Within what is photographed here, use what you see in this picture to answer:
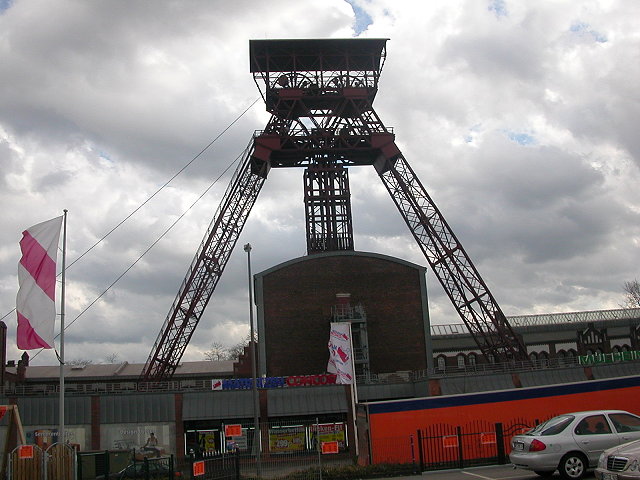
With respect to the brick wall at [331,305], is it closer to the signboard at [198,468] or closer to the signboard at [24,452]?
the signboard at [24,452]

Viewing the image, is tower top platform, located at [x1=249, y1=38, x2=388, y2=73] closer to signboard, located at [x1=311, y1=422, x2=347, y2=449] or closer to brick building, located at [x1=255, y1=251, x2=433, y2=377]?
brick building, located at [x1=255, y1=251, x2=433, y2=377]

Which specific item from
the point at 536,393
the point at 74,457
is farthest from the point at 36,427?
the point at 536,393

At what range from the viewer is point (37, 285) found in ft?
71.5

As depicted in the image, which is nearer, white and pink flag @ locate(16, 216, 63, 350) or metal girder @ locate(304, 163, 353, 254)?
white and pink flag @ locate(16, 216, 63, 350)

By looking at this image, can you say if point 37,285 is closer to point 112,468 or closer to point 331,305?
point 112,468

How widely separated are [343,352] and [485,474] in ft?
53.5

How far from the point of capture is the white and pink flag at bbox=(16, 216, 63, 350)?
69.6 feet

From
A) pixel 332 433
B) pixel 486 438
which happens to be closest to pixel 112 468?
pixel 332 433

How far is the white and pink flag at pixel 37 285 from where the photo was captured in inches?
835

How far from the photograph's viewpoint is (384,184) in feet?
174

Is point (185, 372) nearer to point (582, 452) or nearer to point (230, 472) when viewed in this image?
point (230, 472)

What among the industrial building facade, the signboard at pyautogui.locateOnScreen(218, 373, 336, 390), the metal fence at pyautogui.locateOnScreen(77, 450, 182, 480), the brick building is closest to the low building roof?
the industrial building facade

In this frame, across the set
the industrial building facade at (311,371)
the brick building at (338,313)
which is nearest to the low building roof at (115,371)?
the industrial building facade at (311,371)

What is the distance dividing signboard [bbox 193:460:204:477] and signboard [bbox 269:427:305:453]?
1940 cm
